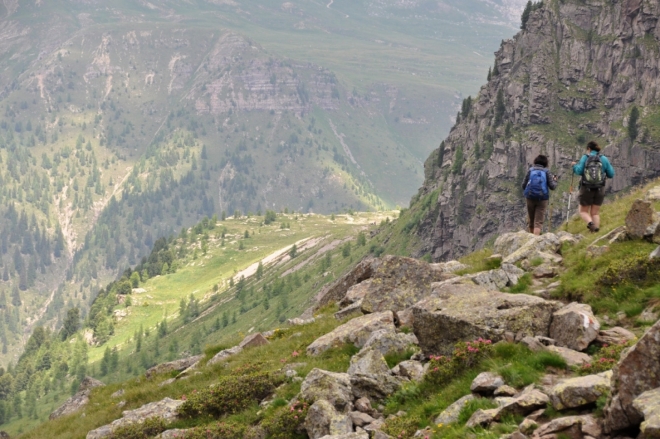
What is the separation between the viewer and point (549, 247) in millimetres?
34500

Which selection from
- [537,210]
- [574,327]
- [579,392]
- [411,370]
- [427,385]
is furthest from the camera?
[537,210]

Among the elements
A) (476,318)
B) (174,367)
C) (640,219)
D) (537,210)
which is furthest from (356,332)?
(174,367)

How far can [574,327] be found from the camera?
2350cm

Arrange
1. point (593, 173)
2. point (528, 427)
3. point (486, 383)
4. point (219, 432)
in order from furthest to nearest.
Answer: point (593, 173) → point (219, 432) → point (486, 383) → point (528, 427)

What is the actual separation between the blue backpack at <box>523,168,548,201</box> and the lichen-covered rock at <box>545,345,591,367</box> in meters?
18.5

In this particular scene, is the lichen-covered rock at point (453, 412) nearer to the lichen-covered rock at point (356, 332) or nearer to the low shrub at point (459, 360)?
the low shrub at point (459, 360)

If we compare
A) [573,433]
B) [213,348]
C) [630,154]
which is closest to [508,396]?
[573,433]

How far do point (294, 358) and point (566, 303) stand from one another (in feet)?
43.6

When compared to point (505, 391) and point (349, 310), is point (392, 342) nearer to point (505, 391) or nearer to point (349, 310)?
point (505, 391)

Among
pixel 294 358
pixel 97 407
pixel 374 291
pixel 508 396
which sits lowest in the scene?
pixel 97 407

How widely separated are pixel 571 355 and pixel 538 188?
1925cm

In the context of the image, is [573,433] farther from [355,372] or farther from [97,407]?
[97,407]

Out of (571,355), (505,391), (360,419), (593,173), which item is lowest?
(360,419)

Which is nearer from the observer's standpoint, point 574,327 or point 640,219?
point 574,327
